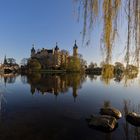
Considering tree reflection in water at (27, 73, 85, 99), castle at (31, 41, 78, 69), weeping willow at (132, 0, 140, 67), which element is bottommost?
tree reflection in water at (27, 73, 85, 99)

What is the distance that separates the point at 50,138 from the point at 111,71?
800 cm

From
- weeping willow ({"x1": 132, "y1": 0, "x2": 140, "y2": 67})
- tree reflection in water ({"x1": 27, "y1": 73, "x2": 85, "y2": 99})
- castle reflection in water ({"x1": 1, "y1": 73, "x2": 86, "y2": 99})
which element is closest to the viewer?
weeping willow ({"x1": 132, "y1": 0, "x2": 140, "y2": 67})

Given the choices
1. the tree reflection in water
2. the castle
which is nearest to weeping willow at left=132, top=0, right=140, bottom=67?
the tree reflection in water

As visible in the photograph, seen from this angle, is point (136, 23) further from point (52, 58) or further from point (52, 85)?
point (52, 58)

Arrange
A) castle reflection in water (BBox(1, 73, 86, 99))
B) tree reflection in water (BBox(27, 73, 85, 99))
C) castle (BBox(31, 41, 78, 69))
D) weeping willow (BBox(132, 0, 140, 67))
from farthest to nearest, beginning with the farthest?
castle (BBox(31, 41, 78, 69)) < tree reflection in water (BBox(27, 73, 85, 99)) < castle reflection in water (BBox(1, 73, 86, 99)) < weeping willow (BBox(132, 0, 140, 67))

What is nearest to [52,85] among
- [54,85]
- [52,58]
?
[54,85]

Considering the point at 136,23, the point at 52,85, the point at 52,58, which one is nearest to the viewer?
the point at 136,23

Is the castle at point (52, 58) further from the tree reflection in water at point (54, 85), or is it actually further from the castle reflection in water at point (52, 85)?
the tree reflection in water at point (54, 85)

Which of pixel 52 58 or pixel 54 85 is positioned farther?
pixel 52 58

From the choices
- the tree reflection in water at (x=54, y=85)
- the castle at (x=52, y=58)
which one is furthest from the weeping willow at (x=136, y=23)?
the castle at (x=52, y=58)

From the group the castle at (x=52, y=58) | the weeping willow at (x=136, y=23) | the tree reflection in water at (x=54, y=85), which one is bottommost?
the tree reflection in water at (x=54, y=85)

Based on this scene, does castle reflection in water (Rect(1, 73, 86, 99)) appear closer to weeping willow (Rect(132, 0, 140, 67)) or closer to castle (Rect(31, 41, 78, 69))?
weeping willow (Rect(132, 0, 140, 67))

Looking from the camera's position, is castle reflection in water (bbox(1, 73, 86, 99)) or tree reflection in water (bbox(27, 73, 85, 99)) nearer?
castle reflection in water (bbox(1, 73, 86, 99))

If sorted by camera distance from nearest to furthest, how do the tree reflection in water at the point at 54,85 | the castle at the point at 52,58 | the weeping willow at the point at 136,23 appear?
1. the weeping willow at the point at 136,23
2. the tree reflection in water at the point at 54,85
3. the castle at the point at 52,58
